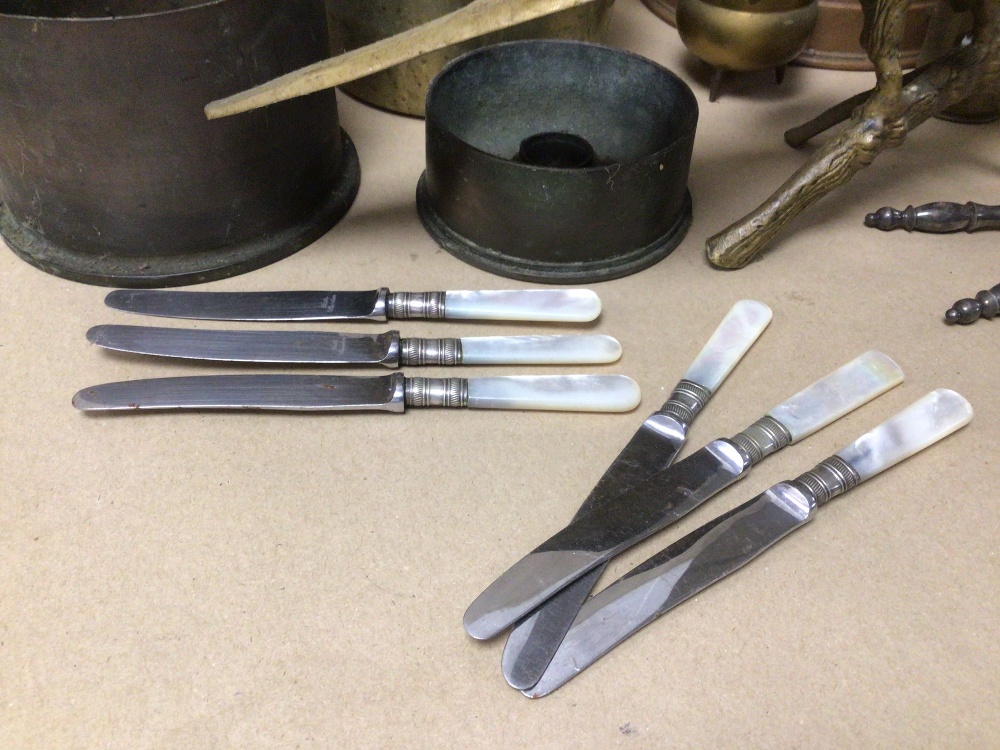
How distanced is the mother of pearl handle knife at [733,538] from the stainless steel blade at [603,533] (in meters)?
0.02

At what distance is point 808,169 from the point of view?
0.91 m

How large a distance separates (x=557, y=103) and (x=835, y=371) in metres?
0.51

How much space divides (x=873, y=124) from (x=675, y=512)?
50 cm

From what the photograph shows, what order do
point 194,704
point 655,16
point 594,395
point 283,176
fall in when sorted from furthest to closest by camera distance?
point 655,16
point 283,176
point 594,395
point 194,704

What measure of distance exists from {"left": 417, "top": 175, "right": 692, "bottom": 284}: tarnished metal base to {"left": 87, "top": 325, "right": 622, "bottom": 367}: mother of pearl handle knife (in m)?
0.12

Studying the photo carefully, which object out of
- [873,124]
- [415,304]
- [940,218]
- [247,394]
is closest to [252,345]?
[247,394]

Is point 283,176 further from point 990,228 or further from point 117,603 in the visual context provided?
point 990,228

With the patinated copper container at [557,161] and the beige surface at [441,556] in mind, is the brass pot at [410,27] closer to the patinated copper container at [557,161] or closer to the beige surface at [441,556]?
the patinated copper container at [557,161]

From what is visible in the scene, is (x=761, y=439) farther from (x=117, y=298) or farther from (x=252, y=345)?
(x=117, y=298)

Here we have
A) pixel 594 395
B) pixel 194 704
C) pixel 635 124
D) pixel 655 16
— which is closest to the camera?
pixel 194 704

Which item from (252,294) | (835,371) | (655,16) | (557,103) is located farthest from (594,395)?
(655,16)

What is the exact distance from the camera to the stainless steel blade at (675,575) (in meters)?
0.60

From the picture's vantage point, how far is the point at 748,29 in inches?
43.2

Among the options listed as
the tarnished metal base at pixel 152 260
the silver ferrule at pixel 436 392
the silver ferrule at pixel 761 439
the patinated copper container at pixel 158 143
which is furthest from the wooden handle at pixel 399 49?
the silver ferrule at pixel 761 439
